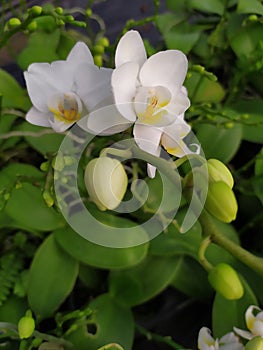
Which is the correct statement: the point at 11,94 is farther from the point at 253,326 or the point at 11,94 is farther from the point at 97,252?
the point at 253,326

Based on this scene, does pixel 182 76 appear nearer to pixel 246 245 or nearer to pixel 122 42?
pixel 122 42

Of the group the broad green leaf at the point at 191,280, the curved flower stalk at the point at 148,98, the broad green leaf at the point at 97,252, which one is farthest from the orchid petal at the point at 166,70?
the broad green leaf at the point at 191,280

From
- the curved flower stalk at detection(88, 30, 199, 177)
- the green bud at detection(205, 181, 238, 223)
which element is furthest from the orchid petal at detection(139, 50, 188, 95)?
the green bud at detection(205, 181, 238, 223)

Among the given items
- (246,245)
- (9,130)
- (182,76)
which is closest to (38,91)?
(182,76)

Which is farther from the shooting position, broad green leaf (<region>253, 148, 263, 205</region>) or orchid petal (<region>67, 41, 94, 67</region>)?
broad green leaf (<region>253, 148, 263, 205</region>)

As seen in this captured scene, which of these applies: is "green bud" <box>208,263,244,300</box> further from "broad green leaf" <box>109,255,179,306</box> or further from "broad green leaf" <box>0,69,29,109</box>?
"broad green leaf" <box>0,69,29,109</box>

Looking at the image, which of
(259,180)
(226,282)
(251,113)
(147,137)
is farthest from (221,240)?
(251,113)
